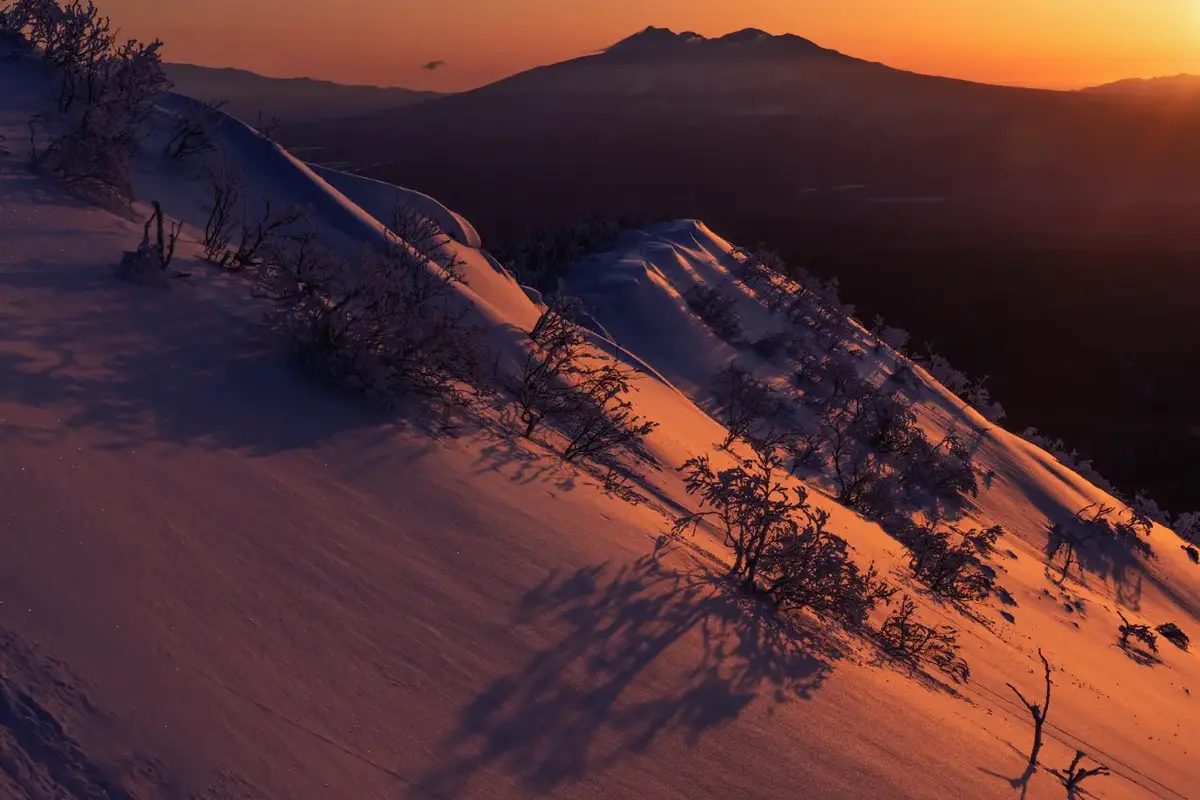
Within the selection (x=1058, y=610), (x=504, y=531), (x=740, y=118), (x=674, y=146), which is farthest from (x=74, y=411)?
(x=740, y=118)

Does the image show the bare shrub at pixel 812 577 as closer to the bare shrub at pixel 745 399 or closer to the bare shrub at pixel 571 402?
the bare shrub at pixel 571 402

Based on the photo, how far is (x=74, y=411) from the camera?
3090mm

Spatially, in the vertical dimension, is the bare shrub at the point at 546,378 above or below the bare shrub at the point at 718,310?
below

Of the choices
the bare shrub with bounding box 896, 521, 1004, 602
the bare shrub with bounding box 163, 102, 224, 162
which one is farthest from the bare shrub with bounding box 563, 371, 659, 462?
the bare shrub with bounding box 163, 102, 224, 162

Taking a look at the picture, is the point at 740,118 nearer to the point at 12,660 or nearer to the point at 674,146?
the point at 674,146

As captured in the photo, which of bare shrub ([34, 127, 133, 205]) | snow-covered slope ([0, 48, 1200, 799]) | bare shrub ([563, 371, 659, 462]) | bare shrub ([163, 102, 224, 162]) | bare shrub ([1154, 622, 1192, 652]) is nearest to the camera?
snow-covered slope ([0, 48, 1200, 799])

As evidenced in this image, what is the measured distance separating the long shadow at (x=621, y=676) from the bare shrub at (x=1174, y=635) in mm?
6013

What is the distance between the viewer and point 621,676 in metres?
3.01

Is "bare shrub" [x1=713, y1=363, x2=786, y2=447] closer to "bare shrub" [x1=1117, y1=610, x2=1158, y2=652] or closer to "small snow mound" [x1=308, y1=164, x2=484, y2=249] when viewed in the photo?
"small snow mound" [x1=308, y1=164, x2=484, y2=249]

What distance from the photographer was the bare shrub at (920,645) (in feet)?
15.2

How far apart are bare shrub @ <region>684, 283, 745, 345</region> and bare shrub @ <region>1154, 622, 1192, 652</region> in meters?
6.02

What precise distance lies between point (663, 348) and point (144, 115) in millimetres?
6671

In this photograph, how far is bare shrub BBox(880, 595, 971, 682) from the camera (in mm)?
4621

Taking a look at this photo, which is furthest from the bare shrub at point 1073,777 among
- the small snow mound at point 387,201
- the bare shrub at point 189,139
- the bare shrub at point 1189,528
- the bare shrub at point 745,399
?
the bare shrub at point 1189,528
